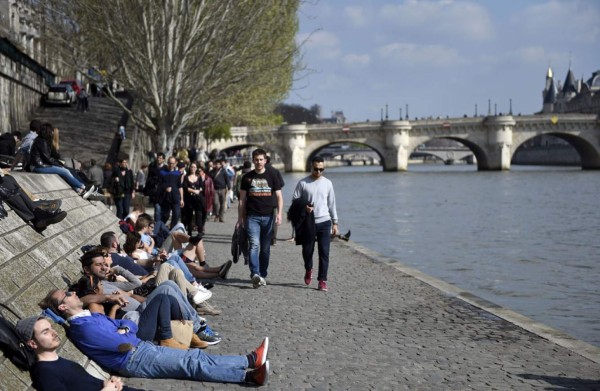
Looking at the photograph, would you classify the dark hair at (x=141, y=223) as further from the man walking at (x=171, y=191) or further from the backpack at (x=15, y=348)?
the backpack at (x=15, y=348)

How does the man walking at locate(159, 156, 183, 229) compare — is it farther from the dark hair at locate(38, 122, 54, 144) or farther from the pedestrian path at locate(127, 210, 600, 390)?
the pedestrian path at locate(127, 210, 600, 390)

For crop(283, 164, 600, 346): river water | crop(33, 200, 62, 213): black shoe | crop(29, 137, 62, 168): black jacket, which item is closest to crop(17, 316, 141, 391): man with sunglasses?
crop(33, 200, 62, 213): black shoe

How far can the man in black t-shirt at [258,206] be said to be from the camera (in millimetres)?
10414

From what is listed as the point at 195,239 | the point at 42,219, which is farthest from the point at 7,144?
the point at 42,219

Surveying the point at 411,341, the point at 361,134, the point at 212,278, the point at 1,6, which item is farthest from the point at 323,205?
the point at 361,134

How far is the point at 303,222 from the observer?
33.7 ft

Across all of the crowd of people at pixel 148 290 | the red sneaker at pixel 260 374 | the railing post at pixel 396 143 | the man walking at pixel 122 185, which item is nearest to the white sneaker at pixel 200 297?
the crowd of people at pixel 148 290

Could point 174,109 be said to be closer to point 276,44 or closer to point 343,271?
point 276,44

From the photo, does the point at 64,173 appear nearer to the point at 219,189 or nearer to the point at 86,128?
the point at 219,189

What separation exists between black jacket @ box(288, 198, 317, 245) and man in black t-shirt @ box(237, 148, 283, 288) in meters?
0.26

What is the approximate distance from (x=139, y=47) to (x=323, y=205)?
16.3 meters

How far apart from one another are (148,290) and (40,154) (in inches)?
153

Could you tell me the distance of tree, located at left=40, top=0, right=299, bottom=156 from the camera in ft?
79.6

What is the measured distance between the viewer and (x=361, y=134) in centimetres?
8725
